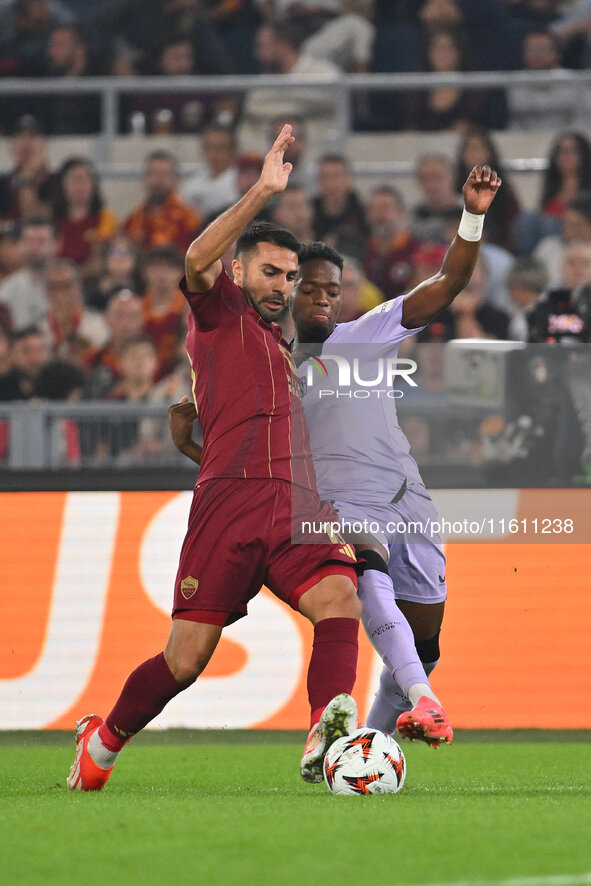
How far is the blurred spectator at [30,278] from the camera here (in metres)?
11.7

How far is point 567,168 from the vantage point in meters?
11.4

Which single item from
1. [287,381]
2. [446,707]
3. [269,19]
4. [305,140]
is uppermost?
[269,19]

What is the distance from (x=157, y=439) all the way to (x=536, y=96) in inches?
221

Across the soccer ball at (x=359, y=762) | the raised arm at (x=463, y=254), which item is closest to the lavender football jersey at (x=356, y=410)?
the raised arm at (x=463, y=254)

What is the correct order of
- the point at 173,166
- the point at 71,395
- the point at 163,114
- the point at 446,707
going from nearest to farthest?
the point at 446,707
the point at 71,395
the point at 173,166
the point at 163,114

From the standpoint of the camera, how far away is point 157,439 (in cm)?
842

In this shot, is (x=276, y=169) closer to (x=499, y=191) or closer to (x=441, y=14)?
(x=499, y=191)

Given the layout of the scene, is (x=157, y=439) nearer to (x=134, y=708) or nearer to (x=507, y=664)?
(x=507, y=664)

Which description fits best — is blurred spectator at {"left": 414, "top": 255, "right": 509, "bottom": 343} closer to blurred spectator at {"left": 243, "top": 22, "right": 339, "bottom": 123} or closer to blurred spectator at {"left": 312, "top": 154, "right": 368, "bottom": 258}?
blurred spectator at {"left": 312, "top": 154, "right": 368, "bottom": 258}

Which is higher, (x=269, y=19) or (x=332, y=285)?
(x=269, y=19)

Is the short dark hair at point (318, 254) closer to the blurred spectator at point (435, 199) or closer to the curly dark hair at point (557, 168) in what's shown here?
the blurred spectator at point (435, 199)

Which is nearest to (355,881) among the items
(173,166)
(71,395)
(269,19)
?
(71,395)

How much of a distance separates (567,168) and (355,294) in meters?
2.28

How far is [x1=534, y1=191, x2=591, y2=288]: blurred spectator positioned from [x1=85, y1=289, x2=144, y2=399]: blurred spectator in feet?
9.88
